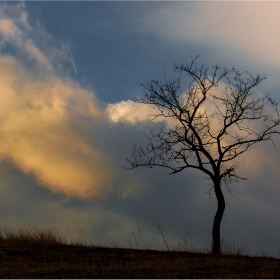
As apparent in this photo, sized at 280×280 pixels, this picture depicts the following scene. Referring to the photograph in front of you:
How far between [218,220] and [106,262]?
5175mm

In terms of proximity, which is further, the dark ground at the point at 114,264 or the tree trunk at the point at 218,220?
the tree trunk at the point at 218,220

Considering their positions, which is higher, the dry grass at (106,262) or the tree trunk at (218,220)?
the tree trunk at (218,220)

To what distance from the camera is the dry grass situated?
1119 centimetres

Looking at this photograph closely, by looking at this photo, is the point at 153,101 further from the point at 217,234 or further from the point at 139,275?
the point at 139,275

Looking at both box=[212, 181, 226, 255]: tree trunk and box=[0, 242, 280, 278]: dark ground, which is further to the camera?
box=[212, 181, 226, 255]: tree trunk

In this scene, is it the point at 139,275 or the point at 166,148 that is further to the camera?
the point at 166,148

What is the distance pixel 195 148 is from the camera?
56.2 ft

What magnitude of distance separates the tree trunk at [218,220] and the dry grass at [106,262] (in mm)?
463

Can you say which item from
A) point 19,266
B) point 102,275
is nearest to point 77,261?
point 19,266

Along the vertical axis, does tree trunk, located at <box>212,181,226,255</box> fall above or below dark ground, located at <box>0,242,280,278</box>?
above

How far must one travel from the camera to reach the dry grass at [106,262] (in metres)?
11.2

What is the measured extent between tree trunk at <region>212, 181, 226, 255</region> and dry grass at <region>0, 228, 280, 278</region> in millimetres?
463

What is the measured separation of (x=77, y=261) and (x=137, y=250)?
2.86 meters

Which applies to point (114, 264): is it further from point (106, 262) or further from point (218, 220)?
point (218, 220)
